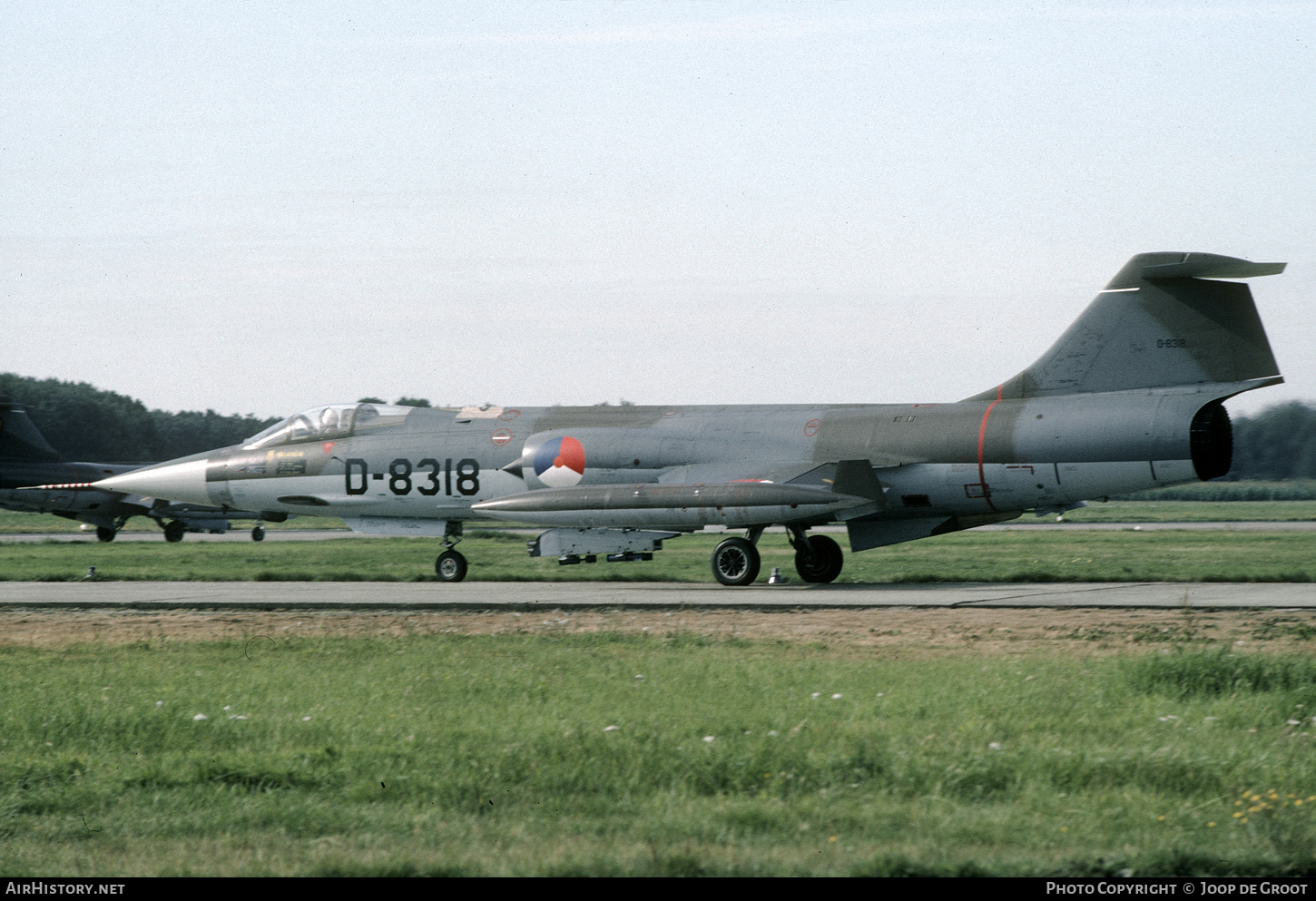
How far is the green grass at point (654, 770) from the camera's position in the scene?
19.5ft

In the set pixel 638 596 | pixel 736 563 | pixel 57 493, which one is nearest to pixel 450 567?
pixel 638 596

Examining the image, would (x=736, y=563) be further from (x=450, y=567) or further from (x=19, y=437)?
(x=19, y=437)

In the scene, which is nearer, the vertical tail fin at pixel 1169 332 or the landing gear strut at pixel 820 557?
the vertical tail fin at pixel 1169 332

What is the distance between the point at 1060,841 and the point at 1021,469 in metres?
15.4

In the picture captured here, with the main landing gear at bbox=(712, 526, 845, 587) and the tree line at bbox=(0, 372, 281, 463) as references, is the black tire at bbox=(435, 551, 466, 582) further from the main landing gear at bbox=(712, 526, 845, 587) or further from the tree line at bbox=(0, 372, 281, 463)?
the tree line at bbox=(0, 372, 281, 463)

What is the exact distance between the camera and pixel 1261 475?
71125 millimetres

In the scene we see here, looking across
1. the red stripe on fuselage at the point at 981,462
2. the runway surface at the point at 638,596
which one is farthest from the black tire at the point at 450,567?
the red stripe on fuselage at the point at 981,462

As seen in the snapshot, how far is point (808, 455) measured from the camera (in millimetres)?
22531

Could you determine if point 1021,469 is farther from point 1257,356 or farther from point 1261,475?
point 1261,475

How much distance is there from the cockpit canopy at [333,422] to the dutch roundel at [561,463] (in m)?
3.91

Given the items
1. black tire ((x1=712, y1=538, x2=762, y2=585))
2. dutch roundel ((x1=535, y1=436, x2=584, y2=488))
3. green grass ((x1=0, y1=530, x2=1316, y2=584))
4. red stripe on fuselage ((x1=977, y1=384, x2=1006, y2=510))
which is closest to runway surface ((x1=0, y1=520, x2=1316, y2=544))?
green grass ((x1=0, y1=530, x2=1316, y2=584))

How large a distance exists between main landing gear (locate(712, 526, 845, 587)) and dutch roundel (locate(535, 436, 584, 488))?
3.17 m

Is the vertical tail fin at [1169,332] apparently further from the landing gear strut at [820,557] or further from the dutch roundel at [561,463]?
the dutch roundel at [561,463]

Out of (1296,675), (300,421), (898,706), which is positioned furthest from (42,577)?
(1296,675)
